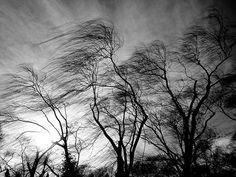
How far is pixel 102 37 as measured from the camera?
6.66 metres

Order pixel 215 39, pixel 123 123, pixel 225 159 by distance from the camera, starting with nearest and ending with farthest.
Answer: pixel 215 39 → pixel 123 123 → pixel 225 159

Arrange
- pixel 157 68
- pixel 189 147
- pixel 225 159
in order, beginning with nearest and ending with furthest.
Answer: pixel 189 147
pixel 157 68
pixel 225 159

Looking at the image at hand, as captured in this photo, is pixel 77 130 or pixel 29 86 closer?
pixel 29 86

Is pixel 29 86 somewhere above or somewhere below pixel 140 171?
above

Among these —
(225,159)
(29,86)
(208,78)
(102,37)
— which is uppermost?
(102,37)

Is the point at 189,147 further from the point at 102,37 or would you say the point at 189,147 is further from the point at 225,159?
the point at 225,159

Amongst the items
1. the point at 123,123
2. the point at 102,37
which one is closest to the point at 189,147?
the point at 123,123

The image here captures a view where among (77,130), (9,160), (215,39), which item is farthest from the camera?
(9,160)

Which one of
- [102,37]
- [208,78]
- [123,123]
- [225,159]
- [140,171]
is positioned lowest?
[140,171]

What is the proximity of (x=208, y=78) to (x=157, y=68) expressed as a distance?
2.69m

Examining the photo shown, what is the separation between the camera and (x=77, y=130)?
43.2 ft

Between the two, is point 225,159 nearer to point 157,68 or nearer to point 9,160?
point 157,68

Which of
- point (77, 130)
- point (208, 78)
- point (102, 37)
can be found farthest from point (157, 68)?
point (77, 130)

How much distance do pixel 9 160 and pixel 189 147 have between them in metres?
25.6
